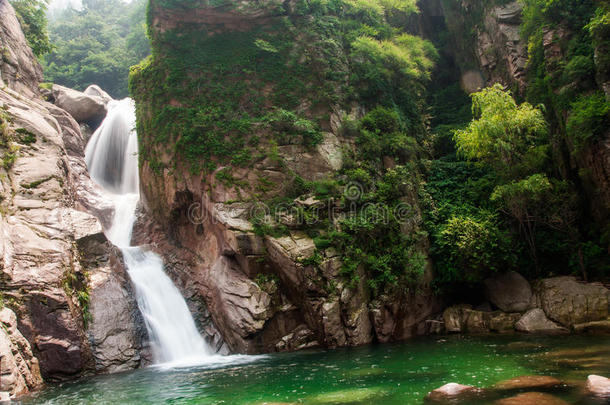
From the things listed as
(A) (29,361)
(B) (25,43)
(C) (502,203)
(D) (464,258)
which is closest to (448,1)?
(C) (502,203)

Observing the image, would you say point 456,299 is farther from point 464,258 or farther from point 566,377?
point 566,377

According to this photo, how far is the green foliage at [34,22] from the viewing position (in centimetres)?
2369

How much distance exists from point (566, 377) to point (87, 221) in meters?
15.5

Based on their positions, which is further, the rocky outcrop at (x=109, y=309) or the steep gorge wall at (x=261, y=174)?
the steep gorge wall at (x=261, y=174)

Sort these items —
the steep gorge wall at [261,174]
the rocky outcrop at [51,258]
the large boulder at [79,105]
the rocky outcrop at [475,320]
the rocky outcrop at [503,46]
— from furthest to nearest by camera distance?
the large boulder at [79,105] < the rocky outcrop at [503,46] < the rocky outcrop at [475,320] < the steep gorge wall at [261,174] < the rocky outcrop at [51,258]

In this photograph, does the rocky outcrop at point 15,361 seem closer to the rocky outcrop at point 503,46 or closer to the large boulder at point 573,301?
the large boulder at point 573,301

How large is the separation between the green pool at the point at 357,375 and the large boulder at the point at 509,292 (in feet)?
8.05

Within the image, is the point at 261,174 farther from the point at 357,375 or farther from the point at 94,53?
the point at 94,53

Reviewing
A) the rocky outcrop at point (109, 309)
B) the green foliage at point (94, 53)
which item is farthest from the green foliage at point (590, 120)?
the green foliage at point (94, 53)

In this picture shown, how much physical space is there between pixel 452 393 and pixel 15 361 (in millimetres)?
10051

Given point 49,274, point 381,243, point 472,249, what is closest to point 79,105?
point 49,274

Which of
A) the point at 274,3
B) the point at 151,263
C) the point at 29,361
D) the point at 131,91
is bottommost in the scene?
the point at 29,361

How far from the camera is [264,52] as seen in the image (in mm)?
20000

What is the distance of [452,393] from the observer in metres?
7.30
